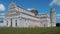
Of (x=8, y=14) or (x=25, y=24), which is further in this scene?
(x=8, y=14)

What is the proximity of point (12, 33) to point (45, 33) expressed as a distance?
294 centimetres

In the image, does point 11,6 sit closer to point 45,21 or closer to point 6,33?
point 45,21

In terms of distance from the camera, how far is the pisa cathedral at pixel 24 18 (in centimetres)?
3534

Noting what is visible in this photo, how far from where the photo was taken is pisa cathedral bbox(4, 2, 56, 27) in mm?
35344

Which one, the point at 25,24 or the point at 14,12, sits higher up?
the point at 14,12

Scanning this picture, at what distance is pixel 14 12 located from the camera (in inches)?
1528

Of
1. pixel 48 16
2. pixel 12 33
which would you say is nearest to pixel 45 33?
pixel 12 33

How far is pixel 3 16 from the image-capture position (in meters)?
39.1

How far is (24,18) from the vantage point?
35.8 m

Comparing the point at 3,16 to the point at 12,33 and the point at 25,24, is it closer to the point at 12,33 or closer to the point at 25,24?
the point at 25,24

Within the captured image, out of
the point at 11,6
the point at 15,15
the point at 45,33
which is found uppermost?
the point at 11,6

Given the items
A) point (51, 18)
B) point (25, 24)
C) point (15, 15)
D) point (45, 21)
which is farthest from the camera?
point (51, 18)

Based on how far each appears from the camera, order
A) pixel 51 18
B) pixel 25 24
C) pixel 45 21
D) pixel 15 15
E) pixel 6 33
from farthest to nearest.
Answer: pixel 51 18 < pixel 45 21 < pixel 15 15 < pixel 25 24 < pixel 6 33

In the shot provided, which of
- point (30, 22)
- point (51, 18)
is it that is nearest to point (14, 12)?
point (30, 22)
